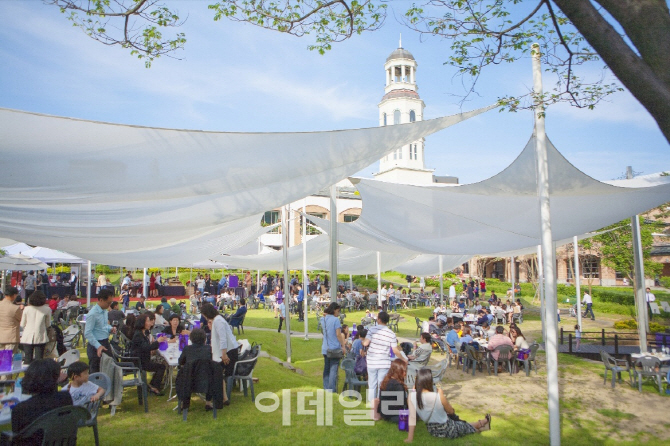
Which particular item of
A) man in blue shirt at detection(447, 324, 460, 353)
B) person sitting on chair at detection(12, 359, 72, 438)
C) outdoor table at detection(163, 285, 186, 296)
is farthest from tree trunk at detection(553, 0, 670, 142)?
outdoor table at detection(163, 285, 186, 296)

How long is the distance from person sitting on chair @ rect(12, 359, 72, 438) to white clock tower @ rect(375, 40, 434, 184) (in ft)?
117

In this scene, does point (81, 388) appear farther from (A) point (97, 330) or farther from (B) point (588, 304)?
(B) point (588, 304)

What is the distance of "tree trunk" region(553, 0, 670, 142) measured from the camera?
8.01 feet

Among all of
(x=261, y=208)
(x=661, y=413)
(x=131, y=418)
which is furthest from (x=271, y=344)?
(x=661, y=413)

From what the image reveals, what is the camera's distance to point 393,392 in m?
5.78

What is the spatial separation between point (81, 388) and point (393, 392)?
3449mm

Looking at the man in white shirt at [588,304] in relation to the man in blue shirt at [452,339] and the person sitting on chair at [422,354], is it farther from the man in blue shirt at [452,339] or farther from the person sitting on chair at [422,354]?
the person sitting on chair at [422,354]

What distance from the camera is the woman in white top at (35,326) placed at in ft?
20.6

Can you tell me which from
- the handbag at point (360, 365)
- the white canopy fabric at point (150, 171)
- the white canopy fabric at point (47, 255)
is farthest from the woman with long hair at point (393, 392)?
the white canopy fabric at point (47, 255)

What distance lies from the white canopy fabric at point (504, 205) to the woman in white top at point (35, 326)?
185 inches

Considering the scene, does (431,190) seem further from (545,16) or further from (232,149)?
(232,149)

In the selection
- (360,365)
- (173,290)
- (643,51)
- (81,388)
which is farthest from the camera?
(173,290)

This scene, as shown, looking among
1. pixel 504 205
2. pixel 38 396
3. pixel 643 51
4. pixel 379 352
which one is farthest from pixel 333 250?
pixel 643 51

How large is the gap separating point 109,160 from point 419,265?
54.6 feet
